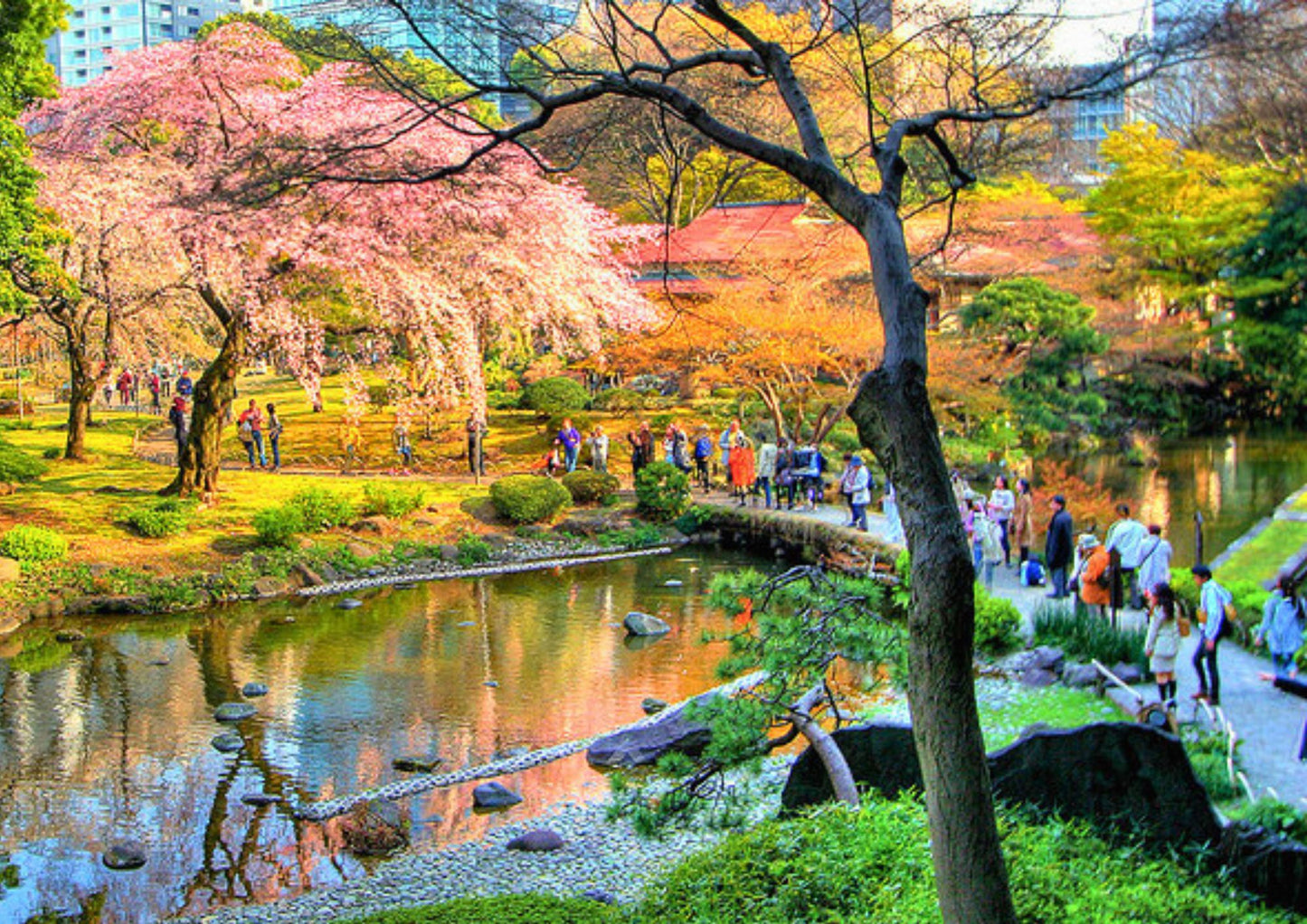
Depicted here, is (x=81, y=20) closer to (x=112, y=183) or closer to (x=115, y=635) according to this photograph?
(x=112, y=183)

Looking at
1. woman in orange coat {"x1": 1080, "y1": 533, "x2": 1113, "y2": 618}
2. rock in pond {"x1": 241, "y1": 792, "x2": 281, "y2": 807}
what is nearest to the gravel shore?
rock in pond {"x1": 241, "y1": 792, "x2": 281, "y2": 807}

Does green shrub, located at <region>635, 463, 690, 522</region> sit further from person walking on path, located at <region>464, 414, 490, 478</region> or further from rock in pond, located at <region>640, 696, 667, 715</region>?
rock in pond, located at <region>640, 696, 667, 715</region>

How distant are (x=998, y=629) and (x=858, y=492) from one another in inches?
252

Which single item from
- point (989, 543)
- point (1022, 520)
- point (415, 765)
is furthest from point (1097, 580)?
point (415, 765)

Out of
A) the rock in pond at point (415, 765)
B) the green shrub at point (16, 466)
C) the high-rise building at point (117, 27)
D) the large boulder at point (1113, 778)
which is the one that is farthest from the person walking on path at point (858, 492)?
the high-rise building at point (117, 27)

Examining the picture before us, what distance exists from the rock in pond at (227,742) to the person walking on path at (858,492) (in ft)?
35.6

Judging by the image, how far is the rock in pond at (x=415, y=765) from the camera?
11.3m

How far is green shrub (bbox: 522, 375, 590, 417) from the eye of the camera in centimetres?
3183

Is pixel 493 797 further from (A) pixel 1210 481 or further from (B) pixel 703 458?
(A) pixel 1210 481

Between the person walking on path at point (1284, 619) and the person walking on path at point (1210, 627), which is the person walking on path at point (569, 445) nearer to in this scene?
the person walking on path at point (1210, 627)

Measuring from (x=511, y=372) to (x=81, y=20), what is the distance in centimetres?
8616

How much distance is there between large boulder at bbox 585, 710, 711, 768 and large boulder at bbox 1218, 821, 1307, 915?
5200 millimetres

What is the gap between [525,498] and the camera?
22.6 m

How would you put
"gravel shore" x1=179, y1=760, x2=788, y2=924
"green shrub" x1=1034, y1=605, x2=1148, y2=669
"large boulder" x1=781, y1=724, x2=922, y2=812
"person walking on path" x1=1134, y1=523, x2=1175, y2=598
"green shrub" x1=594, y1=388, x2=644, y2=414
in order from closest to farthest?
1. "large boulder" x1=781, y1=724, x2=922, y2=812
2. "gravel shore" x1=179, y1=760, x2=788, y2=924
3. "person walking on path" x1=1134, y1=523, x2=1175, y2=598
4. "green shrub" x1=1034, y1=605, x2=1148, y2=669
5. "green shrub" x1=594, y1=388, x2=644, y2=414
